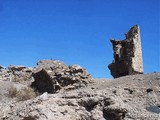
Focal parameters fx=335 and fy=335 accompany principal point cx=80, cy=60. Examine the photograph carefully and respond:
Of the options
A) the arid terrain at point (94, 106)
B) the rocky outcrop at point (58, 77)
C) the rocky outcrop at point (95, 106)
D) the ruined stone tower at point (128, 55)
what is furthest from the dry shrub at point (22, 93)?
the ruined stone tower at point (128, 55)

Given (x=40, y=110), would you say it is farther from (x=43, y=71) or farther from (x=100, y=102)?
(x=43, y=71)

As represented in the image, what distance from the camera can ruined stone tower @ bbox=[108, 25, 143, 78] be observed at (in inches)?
741

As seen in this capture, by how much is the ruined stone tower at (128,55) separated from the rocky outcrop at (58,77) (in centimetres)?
464

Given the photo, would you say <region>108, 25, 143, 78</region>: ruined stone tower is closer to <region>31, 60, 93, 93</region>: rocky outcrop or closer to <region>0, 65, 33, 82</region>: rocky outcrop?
<region>31, 60, 93, 93</region>: rocky outcrop

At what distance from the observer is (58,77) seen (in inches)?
592

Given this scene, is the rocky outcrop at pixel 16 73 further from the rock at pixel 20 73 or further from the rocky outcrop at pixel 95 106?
the rocky outcrop at pixel 95 106

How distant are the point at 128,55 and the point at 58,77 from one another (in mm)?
5900

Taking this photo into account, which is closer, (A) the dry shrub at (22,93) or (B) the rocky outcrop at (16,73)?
(A) the dry shrub at (22,93)

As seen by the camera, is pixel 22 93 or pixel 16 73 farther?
pixel 16 73

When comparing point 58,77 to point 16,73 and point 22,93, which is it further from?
point 16,73

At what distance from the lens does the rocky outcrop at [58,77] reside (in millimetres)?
14320

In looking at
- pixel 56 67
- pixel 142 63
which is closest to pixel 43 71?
pixel 56 67

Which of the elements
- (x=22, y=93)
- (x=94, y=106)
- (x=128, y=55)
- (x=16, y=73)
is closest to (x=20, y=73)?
(x=16, y=73)

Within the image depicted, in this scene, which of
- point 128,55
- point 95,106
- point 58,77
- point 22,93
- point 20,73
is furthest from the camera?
point 20,73
